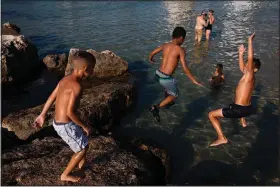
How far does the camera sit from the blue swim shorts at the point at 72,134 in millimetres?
5273

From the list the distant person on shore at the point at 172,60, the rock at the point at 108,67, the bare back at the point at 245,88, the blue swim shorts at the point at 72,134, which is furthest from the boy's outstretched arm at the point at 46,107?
the rock at the point at 108,67

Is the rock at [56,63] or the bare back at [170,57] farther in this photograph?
the rock at [56,63]

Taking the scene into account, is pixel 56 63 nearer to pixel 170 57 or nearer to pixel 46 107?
pixel 170 57

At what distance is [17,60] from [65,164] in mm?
8719

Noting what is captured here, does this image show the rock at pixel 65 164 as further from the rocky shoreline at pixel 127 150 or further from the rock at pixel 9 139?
the rock at pixel 9 139

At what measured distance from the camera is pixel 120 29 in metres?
22.2

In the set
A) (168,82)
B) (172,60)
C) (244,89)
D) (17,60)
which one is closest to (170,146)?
(168,82)

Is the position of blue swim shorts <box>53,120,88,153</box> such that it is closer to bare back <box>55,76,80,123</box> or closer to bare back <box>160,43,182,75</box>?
bare back <box>55,76,80,123</box>

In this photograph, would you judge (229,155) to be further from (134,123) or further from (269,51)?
(269,51)

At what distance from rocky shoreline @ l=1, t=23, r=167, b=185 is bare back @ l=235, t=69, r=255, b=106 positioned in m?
2.32

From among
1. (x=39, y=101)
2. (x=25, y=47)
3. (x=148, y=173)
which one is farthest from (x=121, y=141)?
(x=25, y=47)

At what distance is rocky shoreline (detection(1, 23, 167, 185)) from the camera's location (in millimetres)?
6071

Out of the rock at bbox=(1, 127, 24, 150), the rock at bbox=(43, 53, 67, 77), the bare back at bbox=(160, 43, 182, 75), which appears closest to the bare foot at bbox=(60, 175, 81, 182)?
the rock at bbox=(1, 127, 24, 150)

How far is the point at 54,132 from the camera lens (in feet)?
27.7
